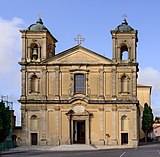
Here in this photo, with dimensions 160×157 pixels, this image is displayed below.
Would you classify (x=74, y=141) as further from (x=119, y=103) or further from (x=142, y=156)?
(x=142, y=156)

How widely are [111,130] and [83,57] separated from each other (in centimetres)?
933

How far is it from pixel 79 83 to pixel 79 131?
571 centimetres

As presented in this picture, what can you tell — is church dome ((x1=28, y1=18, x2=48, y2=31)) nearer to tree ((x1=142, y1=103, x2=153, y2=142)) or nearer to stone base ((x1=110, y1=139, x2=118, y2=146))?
stone base ((x1=110, y1=139, x2=118, y2=146))

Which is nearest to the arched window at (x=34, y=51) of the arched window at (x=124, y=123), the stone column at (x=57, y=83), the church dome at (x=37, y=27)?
the church dome at (x=37, y=27)

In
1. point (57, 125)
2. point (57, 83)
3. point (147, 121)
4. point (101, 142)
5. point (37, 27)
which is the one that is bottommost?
point (101, 142)

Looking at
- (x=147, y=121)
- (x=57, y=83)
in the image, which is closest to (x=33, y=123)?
(x=57, y=83)

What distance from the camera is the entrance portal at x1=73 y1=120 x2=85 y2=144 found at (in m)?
58.1

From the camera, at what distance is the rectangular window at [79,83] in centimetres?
5847

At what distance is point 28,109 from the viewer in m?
58.1

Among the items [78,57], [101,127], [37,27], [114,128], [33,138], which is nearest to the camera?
[114,128]

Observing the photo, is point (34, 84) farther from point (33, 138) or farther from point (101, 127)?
point (101, 127)

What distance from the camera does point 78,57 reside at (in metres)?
58.9

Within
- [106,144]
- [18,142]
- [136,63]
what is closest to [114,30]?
[136,63]

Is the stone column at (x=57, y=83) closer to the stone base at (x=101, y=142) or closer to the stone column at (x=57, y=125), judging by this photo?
the stone column at (x=57, y=125)
